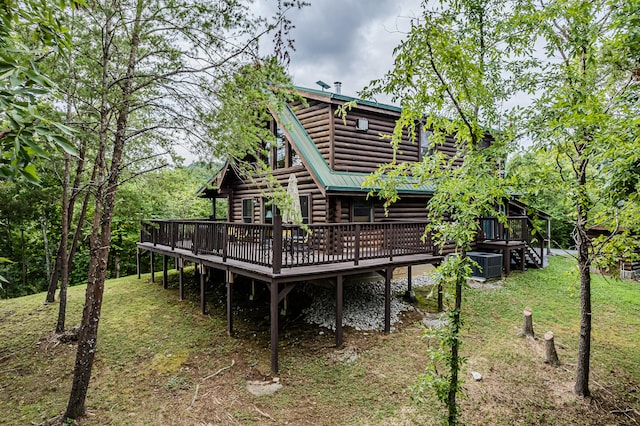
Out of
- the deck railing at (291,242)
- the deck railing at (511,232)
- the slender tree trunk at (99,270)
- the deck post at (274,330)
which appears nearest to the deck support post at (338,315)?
the deck railing at (291,242)

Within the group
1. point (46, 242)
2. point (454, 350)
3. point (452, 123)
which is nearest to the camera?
point (454, 350)

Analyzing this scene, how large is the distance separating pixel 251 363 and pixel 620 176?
653 cm

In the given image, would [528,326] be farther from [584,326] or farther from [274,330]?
[274,330]

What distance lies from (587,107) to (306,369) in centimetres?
605

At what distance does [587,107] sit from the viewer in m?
3.84

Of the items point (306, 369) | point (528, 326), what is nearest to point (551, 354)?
point (528, 326)

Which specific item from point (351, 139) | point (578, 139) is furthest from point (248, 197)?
point (578, 139)

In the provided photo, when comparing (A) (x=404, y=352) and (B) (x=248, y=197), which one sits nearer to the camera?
(A) (x=404, y=352)

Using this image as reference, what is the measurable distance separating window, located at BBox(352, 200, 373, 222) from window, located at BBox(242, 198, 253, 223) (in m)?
4.82

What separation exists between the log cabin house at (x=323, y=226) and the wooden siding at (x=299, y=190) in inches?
1.3

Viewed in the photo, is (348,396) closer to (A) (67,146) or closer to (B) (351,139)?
(A) (67,146)

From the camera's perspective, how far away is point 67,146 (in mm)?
1878

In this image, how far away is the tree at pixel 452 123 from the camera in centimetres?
334

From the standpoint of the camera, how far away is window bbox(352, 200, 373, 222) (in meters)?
10.7
